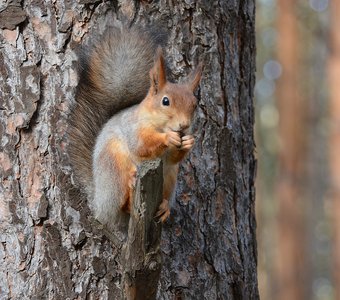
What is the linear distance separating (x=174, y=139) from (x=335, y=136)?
4782 millimetres

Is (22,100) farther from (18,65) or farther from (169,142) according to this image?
(169,142)

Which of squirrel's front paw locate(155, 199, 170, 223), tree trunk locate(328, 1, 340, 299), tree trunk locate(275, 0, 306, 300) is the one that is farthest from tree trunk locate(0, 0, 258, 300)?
tree trunk locate(275, 0, 306, 300)

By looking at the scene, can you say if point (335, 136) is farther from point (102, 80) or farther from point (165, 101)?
point (165, 101)

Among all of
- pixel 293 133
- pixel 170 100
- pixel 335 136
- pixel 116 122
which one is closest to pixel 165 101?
pixel 170 100

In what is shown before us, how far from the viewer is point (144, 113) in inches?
62.1

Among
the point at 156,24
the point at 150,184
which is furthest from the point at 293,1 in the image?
the point at 150,184

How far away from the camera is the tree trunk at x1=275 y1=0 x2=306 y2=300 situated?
7.73m

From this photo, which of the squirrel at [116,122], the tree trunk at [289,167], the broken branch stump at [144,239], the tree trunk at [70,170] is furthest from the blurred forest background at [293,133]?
the broken branch stump at [144,239]

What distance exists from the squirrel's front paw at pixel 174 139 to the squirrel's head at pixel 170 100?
0.01 metres

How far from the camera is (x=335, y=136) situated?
604 cm

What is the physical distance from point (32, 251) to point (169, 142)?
486 mm

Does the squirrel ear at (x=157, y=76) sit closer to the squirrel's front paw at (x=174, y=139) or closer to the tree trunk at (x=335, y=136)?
the squirrel's front paw at (x=174, y=139)

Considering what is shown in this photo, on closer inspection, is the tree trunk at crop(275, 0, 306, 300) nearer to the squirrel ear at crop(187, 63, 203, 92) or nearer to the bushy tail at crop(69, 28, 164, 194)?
the bushy tail at crop(69, 28, 164, 194)

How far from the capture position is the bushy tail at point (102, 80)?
5.57ft
